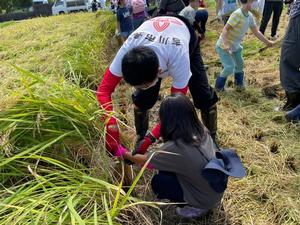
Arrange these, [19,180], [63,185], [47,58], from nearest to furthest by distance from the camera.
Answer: [63,185]
[19,180]
[47,58]

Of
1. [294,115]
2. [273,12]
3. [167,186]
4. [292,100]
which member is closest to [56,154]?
[167,186]

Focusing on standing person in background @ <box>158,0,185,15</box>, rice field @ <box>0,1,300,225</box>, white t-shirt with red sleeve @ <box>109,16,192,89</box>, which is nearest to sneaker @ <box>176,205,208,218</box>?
rice field @ <box>0,1,300,225</box>

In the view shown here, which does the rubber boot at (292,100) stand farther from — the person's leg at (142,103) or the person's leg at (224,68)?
the person's leg at (142,103)

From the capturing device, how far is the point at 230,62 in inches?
172

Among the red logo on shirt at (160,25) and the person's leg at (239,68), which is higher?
the red logo on shirt at (160,25)

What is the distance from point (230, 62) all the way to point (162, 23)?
204 centimetres

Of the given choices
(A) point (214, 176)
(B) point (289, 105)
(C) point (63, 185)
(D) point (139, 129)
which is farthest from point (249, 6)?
(C) point (63, 185)

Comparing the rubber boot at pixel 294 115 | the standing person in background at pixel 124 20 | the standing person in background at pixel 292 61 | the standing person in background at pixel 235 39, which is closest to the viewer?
the rubber boot at pixel 294 115

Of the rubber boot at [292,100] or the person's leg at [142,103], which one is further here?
the rubber boot at [292,100]

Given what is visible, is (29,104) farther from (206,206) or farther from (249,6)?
(249,6)

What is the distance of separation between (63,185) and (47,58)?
127 inches

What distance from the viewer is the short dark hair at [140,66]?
2.09 m

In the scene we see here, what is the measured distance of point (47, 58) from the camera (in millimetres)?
4965

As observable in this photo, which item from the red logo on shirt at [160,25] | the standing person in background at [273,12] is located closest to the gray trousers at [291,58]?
the red logo on shirt at [160,25]
